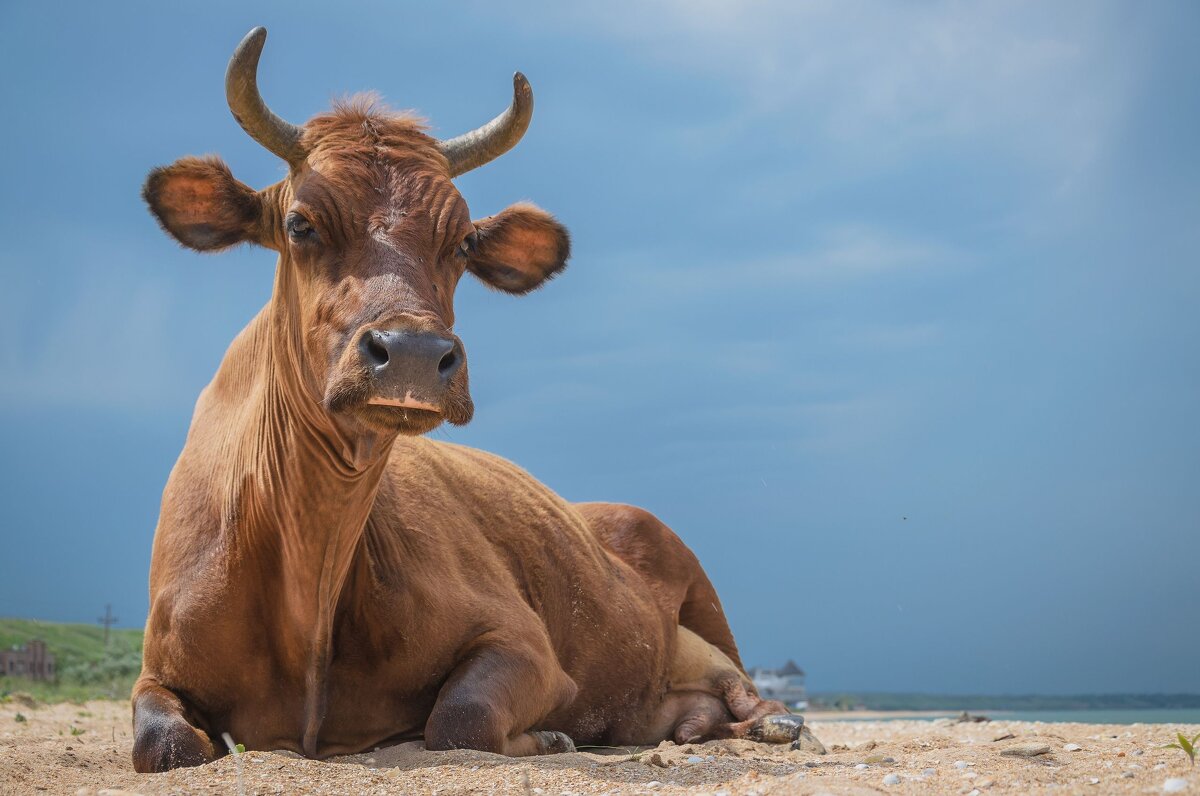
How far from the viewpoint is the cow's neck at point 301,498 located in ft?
19.3

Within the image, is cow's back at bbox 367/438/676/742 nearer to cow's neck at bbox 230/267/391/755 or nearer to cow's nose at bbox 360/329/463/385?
cow's neck at bbox 230/267/391/755

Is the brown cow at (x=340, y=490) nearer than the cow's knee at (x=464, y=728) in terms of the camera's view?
Yes

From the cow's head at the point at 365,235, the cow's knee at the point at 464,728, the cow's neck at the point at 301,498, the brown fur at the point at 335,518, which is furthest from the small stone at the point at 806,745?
the cow's head at the point at 365,235

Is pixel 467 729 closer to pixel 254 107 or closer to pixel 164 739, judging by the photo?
pixel 164 739

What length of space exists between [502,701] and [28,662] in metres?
15.9

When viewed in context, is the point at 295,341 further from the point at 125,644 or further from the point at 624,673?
the point at 125,644

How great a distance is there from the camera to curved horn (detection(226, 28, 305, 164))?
5996 mm

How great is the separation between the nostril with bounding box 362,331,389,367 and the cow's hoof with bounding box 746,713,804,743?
427 cm

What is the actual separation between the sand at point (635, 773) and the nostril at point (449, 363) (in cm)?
161

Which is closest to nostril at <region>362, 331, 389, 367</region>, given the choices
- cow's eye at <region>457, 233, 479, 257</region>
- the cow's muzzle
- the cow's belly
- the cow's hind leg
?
the cow's muzzle

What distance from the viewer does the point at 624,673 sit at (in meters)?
8.48

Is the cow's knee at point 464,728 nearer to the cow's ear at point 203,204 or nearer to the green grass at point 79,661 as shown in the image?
the cow's ear at point 203,204

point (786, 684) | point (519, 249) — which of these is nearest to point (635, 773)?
point (519, 249)

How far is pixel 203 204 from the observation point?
641 cm
